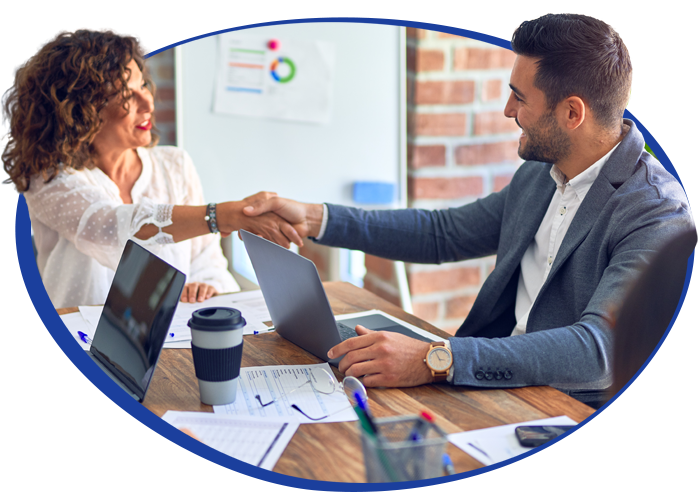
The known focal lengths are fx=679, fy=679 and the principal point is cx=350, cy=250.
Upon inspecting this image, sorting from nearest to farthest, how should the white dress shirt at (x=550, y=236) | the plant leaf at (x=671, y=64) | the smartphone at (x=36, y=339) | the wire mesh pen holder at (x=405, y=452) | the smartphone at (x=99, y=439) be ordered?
the wire mesh pen holder at (x=405, y=452)
the smartphone at (x=99, y=439)
the smartphone at (x=36, y=339)
the white dress shirt at (x=550, y=236)
the plant leaf at (x=671, y=64)

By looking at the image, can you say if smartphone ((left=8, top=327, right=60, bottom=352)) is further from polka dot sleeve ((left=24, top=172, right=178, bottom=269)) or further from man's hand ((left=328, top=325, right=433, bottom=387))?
man's hand ((left=328, top=325, right=433, bottom=387))

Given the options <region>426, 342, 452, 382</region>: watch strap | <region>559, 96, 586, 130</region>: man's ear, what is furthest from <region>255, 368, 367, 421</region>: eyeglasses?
<region>559, 96, 586, 130</region>: man's ear

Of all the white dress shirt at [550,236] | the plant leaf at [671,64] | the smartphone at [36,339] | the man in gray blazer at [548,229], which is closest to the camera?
the man in gray blazer at [548,229]

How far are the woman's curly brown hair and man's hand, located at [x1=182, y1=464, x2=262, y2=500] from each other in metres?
1.14

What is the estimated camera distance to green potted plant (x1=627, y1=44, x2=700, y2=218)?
182 centimetres

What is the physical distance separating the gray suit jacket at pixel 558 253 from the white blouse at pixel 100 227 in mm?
425

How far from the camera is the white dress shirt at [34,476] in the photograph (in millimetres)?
Result: 749

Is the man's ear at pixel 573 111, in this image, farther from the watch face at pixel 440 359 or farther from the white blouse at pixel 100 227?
the white blouse at pixel 100 227

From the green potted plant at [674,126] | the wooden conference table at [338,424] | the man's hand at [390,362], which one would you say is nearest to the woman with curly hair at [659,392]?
the wooden conference table at [338,424]

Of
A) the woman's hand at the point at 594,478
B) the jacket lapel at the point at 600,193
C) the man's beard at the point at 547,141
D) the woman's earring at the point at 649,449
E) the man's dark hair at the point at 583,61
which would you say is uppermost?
the man's dark hair at the point at 583,61

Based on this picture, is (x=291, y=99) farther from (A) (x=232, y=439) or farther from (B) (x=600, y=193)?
(A) (x=232, y=439)

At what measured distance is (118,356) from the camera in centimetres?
109

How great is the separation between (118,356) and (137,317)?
0.09 meters

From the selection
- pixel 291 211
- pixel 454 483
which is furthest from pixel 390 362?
pixel 291 211
